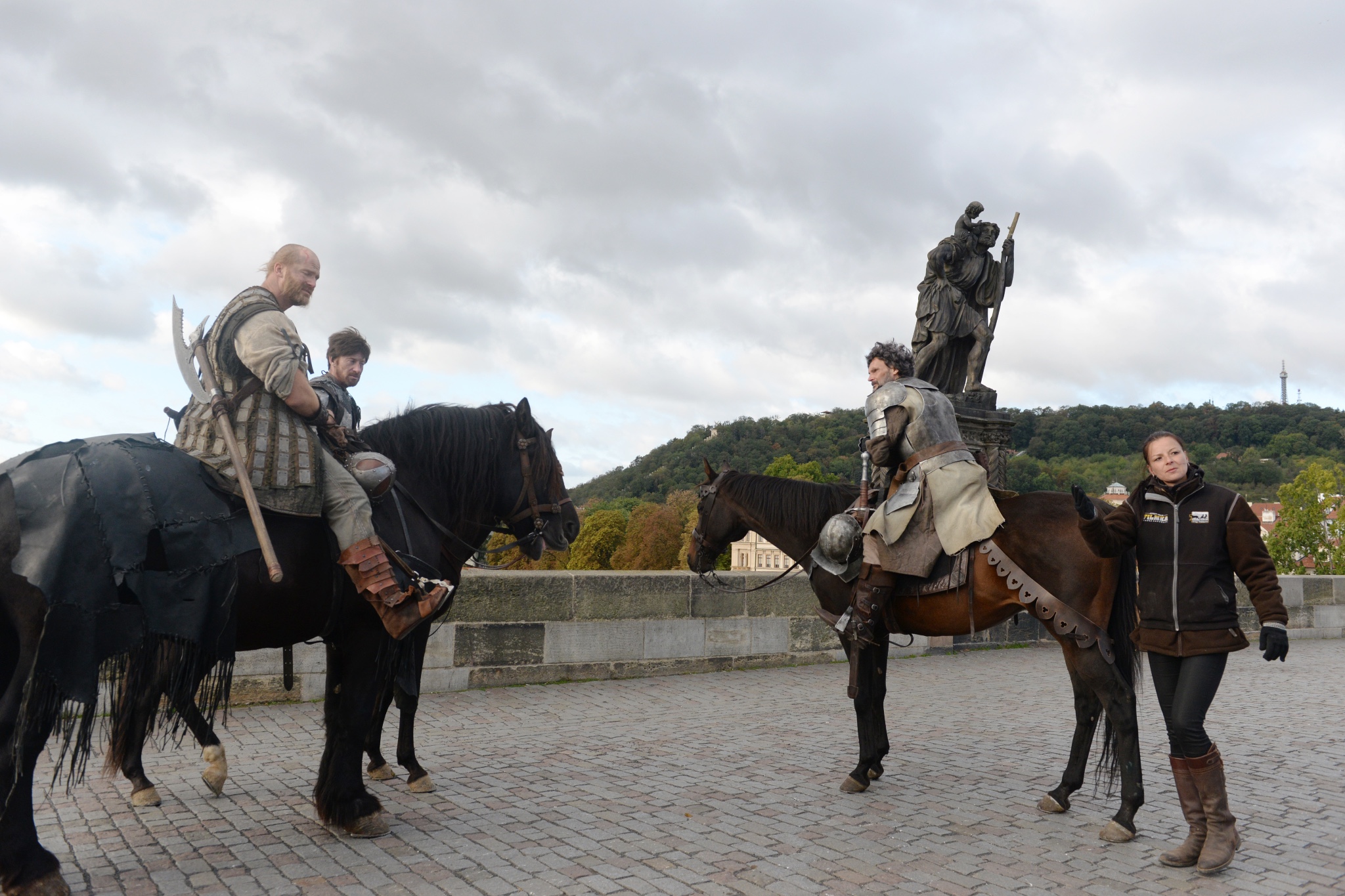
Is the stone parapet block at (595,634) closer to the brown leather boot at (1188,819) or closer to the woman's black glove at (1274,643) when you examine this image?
the brown leather boot at (1188,819)

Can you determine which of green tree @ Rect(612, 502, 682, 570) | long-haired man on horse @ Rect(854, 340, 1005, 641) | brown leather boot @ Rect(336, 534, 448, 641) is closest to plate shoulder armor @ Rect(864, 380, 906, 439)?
long-haired man on horse @ Rect(854, 340, 1005, 641)

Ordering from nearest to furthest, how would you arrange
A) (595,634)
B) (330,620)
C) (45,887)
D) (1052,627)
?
1. (45,887)
2. (330,620)
3. (1052,627)
4. (595,634)

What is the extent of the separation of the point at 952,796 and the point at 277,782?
3568 millimetres

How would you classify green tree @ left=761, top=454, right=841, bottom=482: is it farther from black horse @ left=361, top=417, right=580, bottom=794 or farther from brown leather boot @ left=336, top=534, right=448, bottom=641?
brown leather boot @ left=336, top=534, right=448, bottom=641

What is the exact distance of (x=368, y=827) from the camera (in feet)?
13.6

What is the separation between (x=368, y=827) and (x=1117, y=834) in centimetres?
330

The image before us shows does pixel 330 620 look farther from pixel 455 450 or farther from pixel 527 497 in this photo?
pixel 527 497

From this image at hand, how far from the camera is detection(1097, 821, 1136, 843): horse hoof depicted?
13.9 ft

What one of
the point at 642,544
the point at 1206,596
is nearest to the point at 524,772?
the point at 1206,596

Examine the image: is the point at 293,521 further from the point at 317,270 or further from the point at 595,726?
the point at 595,726

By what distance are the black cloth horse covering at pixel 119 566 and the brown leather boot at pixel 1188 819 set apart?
3.92 m

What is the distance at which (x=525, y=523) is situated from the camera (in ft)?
16.3

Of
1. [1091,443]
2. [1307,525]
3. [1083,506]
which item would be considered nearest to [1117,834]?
[1083,506]

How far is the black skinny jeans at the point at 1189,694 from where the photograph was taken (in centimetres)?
391
